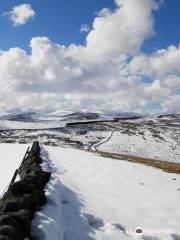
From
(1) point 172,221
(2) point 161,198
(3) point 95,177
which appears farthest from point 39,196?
(3) point 95,177

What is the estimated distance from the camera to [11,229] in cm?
698

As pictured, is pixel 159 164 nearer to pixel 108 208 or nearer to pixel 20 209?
pixel 108 208

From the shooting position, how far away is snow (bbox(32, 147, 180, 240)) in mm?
9516

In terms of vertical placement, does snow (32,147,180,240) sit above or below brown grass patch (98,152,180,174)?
above

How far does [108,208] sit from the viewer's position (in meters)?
12.7

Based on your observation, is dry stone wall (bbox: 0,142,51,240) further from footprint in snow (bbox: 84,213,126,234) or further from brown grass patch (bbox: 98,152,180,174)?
brown grass patch (bbox: 98,152,180,174)

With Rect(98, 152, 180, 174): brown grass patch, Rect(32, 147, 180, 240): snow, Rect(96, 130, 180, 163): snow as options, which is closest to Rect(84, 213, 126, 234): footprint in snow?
Rect(32, 147, 180, 240): snow

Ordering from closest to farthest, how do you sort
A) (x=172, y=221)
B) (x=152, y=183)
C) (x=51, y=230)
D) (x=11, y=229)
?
(x=11, y=229)
(x=51, y=230)
(x=172, y=221)
(x=152, y=183)

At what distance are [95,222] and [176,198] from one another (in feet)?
18.7

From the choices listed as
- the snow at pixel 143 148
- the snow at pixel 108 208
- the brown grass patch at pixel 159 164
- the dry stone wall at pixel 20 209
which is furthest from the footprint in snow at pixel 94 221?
the snow at pixel 143 148

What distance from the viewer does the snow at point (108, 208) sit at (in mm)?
9516

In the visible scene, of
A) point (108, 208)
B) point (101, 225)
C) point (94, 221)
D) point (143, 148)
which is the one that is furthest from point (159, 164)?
point (143, 148)

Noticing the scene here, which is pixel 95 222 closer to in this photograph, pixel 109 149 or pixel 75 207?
pixel 75 207

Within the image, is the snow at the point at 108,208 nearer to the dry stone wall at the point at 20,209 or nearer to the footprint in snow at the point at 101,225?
the footprint in snow at the point at 101,225
